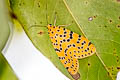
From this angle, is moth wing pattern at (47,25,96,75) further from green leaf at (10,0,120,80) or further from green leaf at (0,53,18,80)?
green leaf at (0,53,18,80)

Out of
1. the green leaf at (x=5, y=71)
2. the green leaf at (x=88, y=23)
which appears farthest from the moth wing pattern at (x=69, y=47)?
the green leaf at (x=5, y=71)

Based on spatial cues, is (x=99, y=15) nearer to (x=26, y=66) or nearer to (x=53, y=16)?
(x=53, y=16)

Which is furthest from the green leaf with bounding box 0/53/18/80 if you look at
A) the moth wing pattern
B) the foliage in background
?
the moth wing pattern

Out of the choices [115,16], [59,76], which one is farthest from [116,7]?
[59,76]

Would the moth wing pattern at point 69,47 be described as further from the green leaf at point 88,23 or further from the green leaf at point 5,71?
the green leaf at point 5,71

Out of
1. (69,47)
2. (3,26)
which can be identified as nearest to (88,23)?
(69,47)

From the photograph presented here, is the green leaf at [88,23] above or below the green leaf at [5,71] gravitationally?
above

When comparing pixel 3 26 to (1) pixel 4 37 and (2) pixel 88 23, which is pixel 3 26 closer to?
(1) pixel 4 37

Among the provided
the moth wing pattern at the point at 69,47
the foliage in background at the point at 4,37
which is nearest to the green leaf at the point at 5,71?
the foliage in background at the point at 4,37
